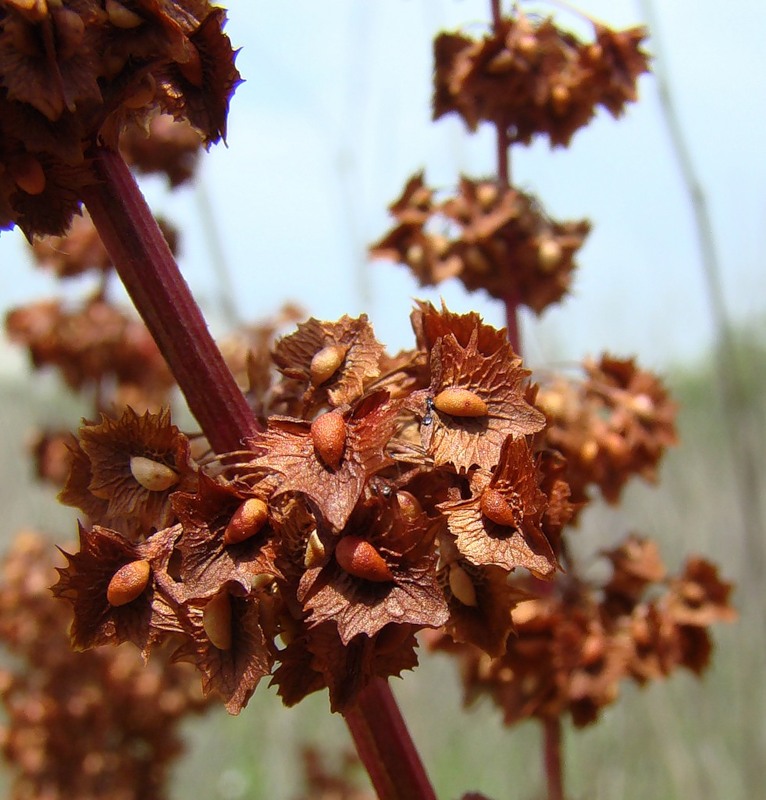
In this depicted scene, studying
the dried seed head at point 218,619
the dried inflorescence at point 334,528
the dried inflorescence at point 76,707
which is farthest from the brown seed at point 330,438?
the dried inflorescence at point 76,707

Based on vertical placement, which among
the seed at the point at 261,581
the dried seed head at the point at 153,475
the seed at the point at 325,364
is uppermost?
the seed at the point at 325,364

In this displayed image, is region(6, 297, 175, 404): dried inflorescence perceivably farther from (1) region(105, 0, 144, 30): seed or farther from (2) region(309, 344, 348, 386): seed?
(1) region(105, 0, 144, 30): seed

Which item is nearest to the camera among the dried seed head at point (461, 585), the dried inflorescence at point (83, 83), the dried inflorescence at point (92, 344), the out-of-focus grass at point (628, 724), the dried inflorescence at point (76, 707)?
the dried inflorescence at point (83, 83)

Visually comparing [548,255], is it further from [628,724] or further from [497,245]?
[628,724]

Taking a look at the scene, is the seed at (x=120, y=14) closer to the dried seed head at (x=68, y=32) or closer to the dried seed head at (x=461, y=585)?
the dried seed head at (x=68, y=32)

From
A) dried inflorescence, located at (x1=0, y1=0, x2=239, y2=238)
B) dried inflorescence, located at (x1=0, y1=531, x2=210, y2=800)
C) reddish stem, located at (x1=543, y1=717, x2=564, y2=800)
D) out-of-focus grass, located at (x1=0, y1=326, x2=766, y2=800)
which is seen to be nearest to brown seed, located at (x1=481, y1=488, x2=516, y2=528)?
dried inflorescence, located at (x1=0, y1=0, x2=239, y2=238)

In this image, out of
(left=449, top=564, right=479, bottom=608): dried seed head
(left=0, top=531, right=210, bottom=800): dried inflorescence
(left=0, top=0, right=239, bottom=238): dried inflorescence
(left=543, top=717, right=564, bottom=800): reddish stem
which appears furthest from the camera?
(left=0, top=531, right=210, bottom=800): dried inflorescence

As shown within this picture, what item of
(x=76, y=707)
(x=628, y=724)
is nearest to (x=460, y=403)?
(x=76, y=707)
